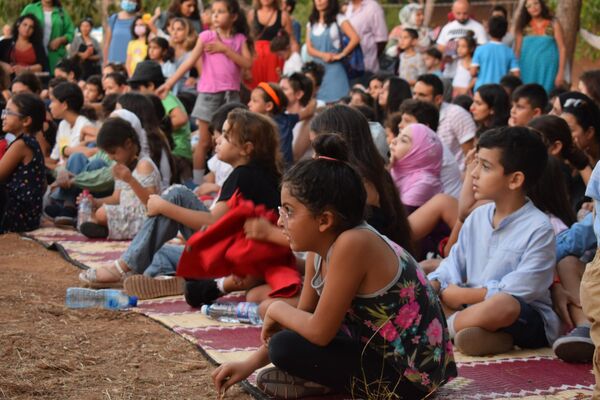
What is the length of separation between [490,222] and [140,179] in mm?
2893

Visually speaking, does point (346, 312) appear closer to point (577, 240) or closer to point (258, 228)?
point (258, 228)

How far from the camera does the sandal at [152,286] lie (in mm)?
5020

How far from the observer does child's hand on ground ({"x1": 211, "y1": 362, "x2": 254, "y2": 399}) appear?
3.18 metres

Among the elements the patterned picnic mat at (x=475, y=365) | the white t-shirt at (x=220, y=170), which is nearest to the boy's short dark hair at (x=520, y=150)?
Answer: the patterned picnic mat at (x=475, y=365)

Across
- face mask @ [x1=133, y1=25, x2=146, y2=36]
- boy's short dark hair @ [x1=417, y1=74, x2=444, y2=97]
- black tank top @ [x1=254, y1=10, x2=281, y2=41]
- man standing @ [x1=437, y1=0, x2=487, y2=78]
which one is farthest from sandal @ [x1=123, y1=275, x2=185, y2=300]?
face mask @ [x1=133, y1=25, x2=146, y2=36]

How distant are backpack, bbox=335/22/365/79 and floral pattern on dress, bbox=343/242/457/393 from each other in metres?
6.71

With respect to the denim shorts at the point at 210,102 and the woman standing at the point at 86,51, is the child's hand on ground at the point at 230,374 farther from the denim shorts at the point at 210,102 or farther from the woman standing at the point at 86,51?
the woman standing at the point at 86,51

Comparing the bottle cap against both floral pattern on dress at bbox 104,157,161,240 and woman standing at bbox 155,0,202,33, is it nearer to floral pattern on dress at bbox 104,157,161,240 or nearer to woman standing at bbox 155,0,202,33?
floral pattern on dress at bbox 104,157,161,240

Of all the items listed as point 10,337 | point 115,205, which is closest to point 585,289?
point 10,337

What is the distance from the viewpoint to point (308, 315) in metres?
3.12

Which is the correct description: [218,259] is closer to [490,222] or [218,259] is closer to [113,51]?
[490,222]

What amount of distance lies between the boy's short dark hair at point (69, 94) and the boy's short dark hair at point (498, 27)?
378 cm

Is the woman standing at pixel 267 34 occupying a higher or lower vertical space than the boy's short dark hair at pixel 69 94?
higher

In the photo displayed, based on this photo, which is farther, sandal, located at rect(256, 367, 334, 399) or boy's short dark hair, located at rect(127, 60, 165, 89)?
boy's short dark hair, located at rect(127, 60, 165, 89)
